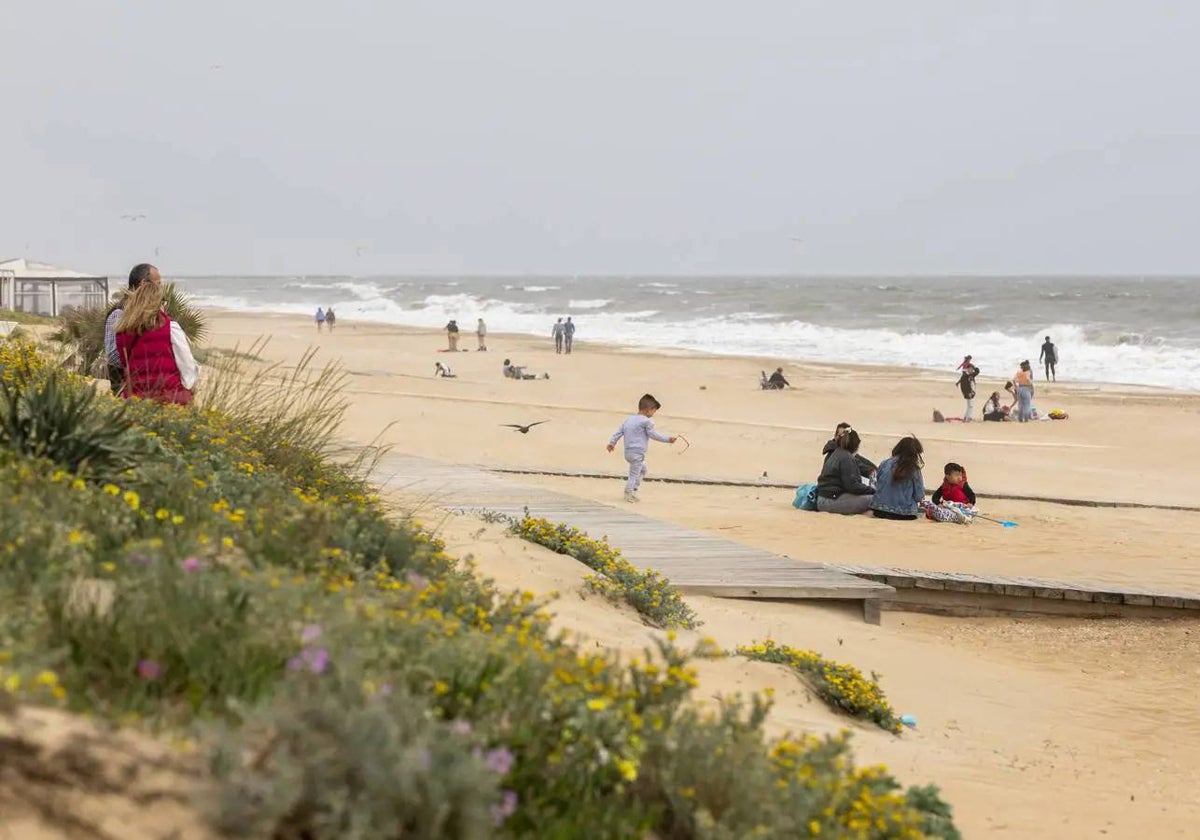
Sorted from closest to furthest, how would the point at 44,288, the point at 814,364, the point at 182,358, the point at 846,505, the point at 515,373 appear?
the point at 182,358 < the point at 846,505 < the point at 515,373 < the point at 44,288 < the point at 814,364

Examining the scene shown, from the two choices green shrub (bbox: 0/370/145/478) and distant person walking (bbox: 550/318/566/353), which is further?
distant person walking (bbox: 550/318/566/353)

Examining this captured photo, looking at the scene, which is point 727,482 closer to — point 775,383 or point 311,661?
point 311,661

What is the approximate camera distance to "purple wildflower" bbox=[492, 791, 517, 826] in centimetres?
299

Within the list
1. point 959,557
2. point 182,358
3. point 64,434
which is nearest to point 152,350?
point 182,358

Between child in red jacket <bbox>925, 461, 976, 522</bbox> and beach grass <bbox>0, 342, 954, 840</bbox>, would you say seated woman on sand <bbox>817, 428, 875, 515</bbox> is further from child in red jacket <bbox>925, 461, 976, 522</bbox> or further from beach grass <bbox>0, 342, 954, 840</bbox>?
beach grass <bbox>0, 342, 954, 840</bbox>

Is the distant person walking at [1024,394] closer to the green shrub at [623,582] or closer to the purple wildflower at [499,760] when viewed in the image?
the green shrub at [623,582]

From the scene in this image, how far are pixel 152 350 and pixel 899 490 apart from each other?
7920mm

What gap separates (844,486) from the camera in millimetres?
13344

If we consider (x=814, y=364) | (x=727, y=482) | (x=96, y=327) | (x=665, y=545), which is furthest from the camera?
(x=814, y=364)

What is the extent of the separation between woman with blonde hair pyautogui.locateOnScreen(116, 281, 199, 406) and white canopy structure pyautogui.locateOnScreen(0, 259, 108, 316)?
2918cm

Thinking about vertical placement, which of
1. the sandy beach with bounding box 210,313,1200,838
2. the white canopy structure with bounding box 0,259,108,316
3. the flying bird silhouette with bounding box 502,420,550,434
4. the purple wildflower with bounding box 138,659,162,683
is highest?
the white canopy structure with bounding box 0,259,108,316

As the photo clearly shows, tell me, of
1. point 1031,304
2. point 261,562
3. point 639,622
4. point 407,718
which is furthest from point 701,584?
point 1031,304

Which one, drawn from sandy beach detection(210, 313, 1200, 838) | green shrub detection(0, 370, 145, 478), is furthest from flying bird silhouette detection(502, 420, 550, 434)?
green shrub detection(0, 370, 145, 478)

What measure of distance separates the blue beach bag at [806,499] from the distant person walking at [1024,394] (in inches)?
552
